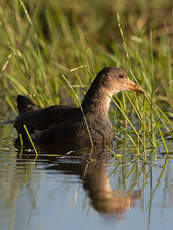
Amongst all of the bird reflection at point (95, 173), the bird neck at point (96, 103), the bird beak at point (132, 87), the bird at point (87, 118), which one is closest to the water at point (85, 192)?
the bird reflection at point (95, 173)

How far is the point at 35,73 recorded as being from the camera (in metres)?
9.23

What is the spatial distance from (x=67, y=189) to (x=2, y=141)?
3.02 metres

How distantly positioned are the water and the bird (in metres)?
0.91

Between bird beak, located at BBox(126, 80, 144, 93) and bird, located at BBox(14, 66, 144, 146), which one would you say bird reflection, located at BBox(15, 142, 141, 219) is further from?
bird beak, located at BBox(126, 80, 144, 93)

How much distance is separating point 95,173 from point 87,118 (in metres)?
2.18

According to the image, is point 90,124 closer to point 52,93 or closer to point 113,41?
point 52,93

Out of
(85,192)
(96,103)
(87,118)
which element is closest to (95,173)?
(85,192)

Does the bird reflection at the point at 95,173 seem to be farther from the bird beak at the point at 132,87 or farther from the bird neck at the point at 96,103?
the bird beak at the point at 132,87

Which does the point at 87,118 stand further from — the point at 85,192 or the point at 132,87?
the point at 85,192

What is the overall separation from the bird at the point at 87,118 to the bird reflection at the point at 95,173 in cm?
30

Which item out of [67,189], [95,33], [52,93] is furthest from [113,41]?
[67,189]

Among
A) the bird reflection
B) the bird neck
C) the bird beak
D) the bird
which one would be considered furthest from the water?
the bird beak

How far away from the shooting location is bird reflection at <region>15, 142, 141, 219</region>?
15.1 feet

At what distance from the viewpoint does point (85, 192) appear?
5.00m
